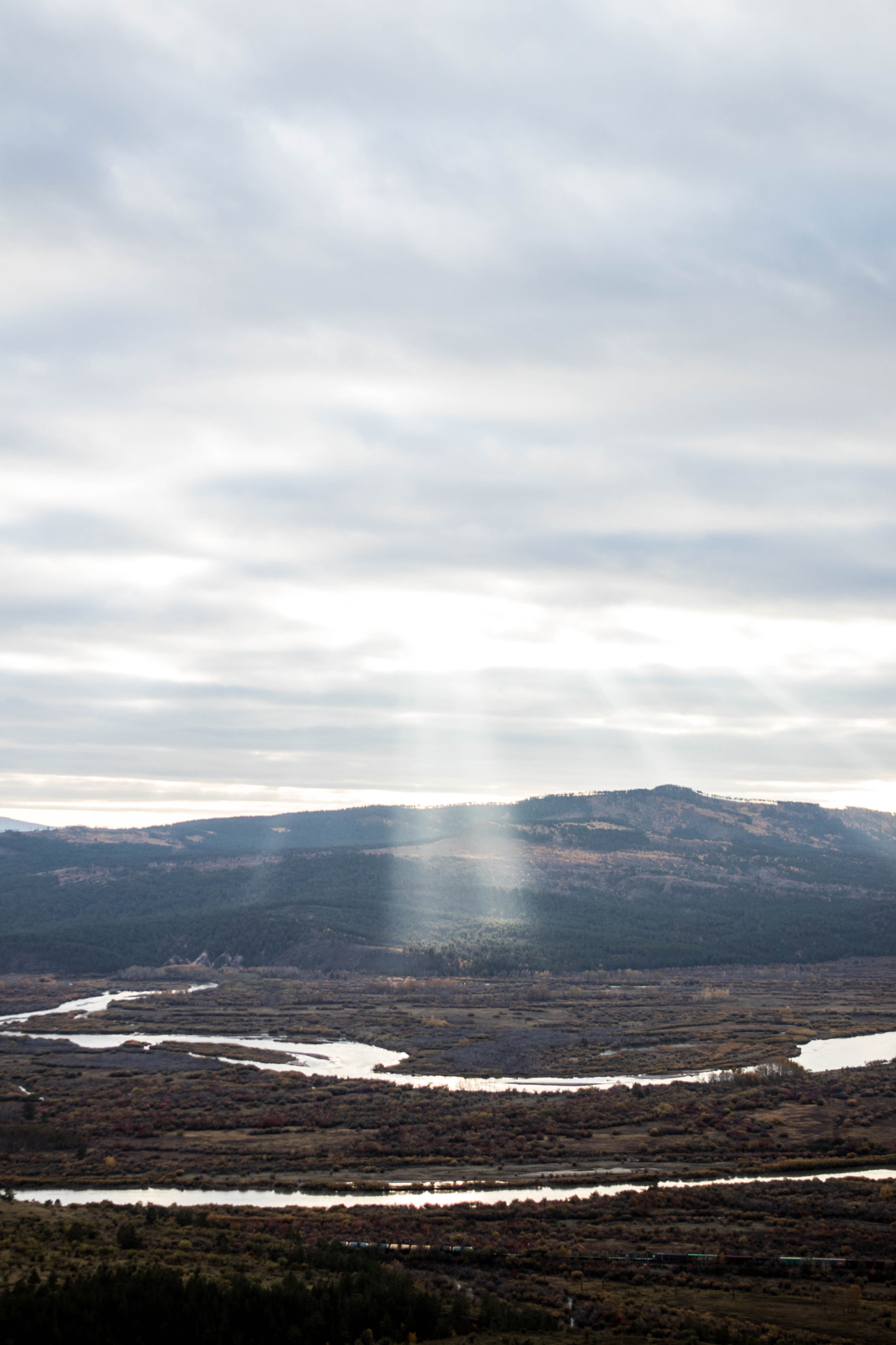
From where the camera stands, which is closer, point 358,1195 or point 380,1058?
point 358,1195

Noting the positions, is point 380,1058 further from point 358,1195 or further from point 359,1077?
point 358,1195

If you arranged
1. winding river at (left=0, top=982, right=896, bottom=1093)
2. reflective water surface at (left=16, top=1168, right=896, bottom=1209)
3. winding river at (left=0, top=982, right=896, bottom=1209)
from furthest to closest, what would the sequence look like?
winding river at (left=0, top=982, right=896, bottom=1093) < winding river at (left=0, top=982, right=896, bottom=1209) < reflective water surface at (left=16, top=1168, right=896, bottom=1209)

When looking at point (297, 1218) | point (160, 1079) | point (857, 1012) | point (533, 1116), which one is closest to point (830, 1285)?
point (297, 1218)

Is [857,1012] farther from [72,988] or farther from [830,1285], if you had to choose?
[72,988]

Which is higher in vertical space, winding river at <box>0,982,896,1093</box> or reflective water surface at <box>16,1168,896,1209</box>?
reflective water surface at <box>16,1168,896,1209</box>

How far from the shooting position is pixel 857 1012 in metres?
142

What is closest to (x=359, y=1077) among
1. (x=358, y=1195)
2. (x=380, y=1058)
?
(x=380, y=1058)

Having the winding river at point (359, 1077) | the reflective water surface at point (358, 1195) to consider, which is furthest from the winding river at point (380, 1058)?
the reflective water surface at point (358, 1195)

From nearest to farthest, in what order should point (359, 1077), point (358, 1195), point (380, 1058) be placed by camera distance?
point (358, 1195), point (359, 1077), point (380, 1058)

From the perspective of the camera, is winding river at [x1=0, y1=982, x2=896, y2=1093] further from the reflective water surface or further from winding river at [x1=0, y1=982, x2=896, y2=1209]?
the reflective water surface

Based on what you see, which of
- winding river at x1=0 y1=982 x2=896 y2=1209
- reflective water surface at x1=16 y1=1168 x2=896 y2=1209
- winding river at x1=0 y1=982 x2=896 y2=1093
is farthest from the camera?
winding river at x1=0 y1=982 x2=896 y2=1093

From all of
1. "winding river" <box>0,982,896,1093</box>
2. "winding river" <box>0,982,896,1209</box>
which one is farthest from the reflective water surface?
"winding river" <box>0,982,896,1093</box>

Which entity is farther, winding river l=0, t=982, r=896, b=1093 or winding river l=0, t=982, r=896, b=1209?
winding river l=0, t=982, r=896, b=1093

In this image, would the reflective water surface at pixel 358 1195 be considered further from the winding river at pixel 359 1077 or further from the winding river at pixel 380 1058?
the winding river at pixel 380 1058
